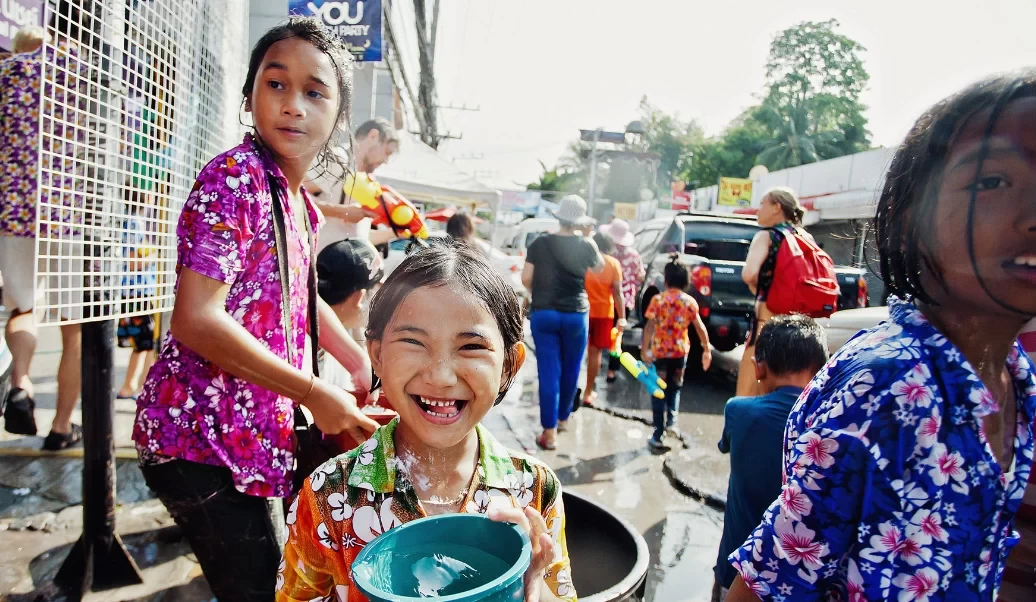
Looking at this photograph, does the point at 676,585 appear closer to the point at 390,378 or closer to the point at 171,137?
the point at 390,378

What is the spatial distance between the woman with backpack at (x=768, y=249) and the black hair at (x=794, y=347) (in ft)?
4.90

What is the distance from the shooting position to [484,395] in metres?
1.22

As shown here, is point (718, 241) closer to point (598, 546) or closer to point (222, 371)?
point (598, 546)

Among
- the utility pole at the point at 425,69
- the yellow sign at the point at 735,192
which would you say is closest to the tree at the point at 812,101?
the yellow sign at the point at 735,192

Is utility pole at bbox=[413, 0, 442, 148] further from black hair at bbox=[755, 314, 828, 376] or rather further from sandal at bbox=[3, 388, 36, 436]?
black hair at bbox=[755, 314, 828, 376]

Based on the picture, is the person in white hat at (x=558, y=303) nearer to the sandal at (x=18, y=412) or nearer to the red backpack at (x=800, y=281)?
the red backpack at (x=800, y=281)

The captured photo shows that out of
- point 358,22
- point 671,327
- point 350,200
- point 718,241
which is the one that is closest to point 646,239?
point 718,241

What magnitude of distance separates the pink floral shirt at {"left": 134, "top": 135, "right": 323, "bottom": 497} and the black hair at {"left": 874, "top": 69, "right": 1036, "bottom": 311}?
131 cm

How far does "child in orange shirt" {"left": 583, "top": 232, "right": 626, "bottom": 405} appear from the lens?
5.84 meters

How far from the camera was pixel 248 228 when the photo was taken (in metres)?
1.49

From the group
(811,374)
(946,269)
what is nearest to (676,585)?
(811,374)

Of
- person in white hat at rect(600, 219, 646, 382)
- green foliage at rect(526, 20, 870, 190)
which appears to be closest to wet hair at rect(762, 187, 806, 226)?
person in white hat at rect(600, 219, 646, 382)

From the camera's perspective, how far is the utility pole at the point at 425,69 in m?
14.3

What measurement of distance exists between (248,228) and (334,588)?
0.80 meters
